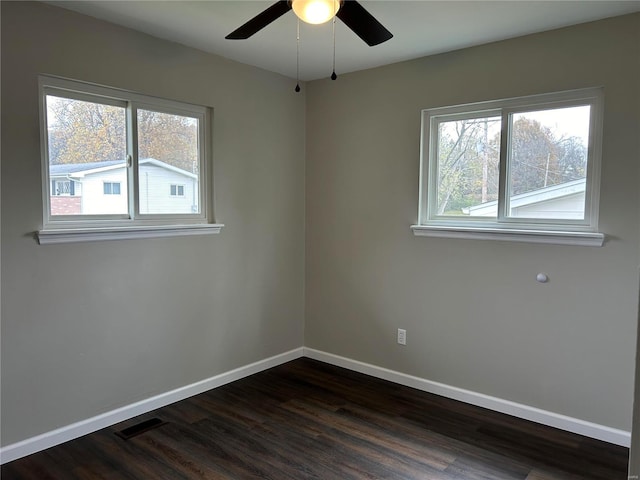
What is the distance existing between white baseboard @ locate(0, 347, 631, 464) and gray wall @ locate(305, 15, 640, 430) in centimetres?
6

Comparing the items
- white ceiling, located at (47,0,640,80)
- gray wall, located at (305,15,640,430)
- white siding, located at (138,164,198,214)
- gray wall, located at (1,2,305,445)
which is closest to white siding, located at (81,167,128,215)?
white siding, located at (138,164,198,214)

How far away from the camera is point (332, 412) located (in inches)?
122

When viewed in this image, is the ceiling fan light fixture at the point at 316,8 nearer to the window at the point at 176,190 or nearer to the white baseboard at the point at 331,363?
the window at the point at 176,190

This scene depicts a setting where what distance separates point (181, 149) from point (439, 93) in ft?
6.18

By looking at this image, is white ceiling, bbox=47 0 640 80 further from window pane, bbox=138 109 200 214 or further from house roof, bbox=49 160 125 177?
house roof, bbox=49 160 125 177

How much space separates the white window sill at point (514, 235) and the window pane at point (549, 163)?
6.2 inches

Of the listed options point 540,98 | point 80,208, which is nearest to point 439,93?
point 540,98

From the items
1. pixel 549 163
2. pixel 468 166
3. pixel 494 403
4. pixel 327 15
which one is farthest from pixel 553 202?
pixel 327 15

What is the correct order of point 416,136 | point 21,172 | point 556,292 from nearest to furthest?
point 21,172
point 556,292
point 416,136

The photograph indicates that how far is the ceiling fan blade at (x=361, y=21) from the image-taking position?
188 cm

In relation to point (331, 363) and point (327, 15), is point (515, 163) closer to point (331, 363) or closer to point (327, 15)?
point (327, 15)

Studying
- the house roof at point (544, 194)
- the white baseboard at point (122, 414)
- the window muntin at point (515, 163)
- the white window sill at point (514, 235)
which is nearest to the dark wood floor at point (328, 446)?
the white baseboard at point (122, 414)

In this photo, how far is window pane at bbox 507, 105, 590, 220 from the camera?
2.80 meters

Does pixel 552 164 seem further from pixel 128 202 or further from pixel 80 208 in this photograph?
pixel 80 208
